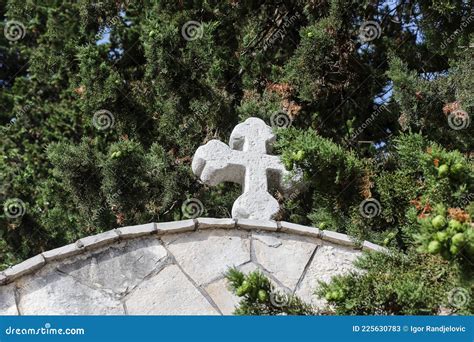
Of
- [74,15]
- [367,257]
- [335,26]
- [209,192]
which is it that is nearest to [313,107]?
[335,26]

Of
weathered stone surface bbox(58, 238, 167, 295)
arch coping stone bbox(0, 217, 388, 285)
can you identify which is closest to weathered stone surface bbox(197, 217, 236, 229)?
arch coping stone bbox(0, 217, 388, 285)

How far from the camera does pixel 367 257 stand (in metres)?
3.46

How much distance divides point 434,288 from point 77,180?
2.88 metres

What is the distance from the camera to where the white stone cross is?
4.34 metres

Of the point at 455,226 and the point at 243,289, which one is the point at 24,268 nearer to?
the point at 243,289

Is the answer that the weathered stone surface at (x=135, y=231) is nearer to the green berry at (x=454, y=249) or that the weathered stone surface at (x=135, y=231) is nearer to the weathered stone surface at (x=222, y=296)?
the weathered stone surface at (x=222, y=296)

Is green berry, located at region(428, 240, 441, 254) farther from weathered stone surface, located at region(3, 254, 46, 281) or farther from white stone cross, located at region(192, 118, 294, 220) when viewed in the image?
weathered stone surface, located at region(3, 254, 46, 281)

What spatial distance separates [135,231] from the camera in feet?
13.3

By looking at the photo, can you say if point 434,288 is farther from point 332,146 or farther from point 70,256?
point 70,256

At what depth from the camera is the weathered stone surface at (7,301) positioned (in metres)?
3.70

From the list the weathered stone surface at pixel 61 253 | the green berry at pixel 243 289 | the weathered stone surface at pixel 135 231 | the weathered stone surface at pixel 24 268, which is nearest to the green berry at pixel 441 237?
the green berry at pixel 243 289

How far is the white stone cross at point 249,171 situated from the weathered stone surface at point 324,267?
1.27 ft

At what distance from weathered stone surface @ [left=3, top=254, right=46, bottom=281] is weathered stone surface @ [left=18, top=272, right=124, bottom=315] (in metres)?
0.04

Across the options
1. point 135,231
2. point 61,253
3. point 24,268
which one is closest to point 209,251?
point 135,231
